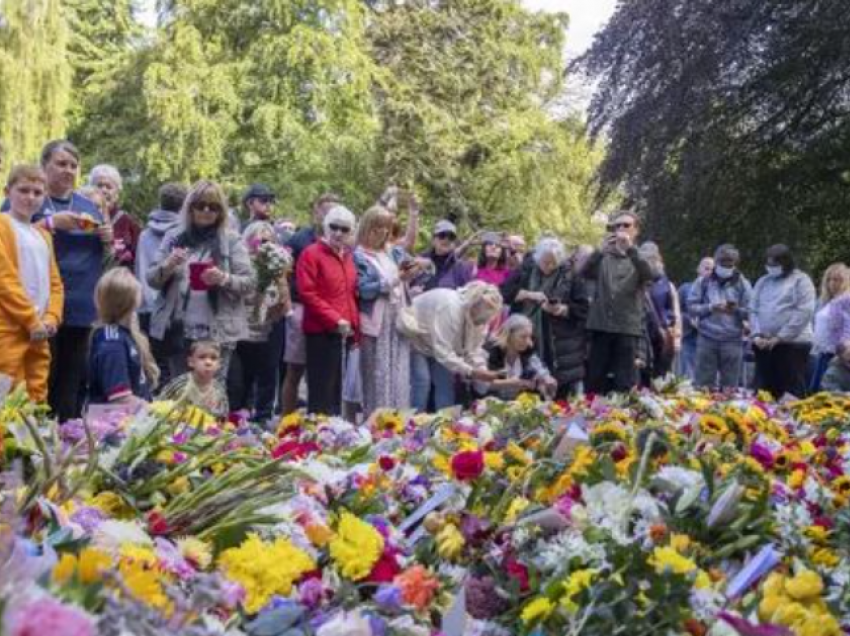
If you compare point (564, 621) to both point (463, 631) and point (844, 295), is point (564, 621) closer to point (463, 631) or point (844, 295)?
point (463, 631)

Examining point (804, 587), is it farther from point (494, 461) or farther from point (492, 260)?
point (492, 260)

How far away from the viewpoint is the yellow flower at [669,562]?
2.15 m

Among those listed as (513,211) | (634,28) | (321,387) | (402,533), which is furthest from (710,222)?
(402,533)

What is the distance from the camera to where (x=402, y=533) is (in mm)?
2469

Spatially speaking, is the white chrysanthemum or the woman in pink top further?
the woman in pink top

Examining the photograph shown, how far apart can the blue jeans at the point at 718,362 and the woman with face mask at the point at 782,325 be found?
0.57 ft

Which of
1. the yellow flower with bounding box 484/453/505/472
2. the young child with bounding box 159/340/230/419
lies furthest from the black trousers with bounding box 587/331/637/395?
the yellow flower with bounding box 484/453/505/472

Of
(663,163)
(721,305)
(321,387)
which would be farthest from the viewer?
(663,163)

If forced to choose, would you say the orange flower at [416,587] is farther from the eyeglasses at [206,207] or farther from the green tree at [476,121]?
the green tree at [476,121]

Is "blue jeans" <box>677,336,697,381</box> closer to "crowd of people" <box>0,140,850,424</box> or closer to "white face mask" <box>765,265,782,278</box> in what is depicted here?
"crowd of people" <box>0,140,850,424</box>

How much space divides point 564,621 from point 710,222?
17.3m

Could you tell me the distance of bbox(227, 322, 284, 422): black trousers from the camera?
24.0ft

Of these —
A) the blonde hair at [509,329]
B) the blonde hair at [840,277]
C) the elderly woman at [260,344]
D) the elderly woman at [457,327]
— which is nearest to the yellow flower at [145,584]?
the elderly woman at [260,344]

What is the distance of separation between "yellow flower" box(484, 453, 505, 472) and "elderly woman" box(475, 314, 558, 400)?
4503mm
